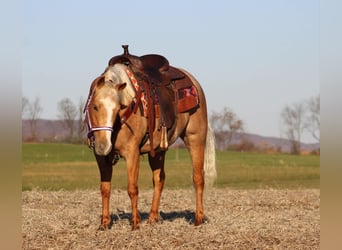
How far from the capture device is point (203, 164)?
8648mm

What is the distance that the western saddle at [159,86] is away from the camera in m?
7.52

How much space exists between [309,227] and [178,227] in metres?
1.82

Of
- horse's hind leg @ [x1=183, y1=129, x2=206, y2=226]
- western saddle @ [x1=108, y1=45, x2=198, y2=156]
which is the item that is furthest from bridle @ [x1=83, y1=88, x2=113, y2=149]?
horse's hind leg @ [x1=183, y1=129, x2=206, y2=226]

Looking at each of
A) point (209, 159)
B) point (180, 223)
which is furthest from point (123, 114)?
point (209, 159)

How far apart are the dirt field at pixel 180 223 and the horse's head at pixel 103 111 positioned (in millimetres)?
1071

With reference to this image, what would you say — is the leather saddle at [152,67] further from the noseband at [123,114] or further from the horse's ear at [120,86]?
the horse's ear at [120,86]

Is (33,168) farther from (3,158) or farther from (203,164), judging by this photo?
(3,158)

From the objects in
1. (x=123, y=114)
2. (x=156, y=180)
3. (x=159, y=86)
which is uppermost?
(x=159, y=86)

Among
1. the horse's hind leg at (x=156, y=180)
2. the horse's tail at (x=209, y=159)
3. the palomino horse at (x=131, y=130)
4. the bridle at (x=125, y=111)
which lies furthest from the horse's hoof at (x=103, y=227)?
the horse's tail at (x=209, y=159)

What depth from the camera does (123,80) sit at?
7.21 meters

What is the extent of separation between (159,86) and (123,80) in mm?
830

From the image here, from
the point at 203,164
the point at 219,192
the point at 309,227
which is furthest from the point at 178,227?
the point at 219,192

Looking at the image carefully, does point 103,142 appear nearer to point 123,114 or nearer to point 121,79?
point 123,114

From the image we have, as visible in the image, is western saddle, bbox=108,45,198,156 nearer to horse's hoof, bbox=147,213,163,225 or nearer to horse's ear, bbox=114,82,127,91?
horse's ear, bbox=114,82,127,91
